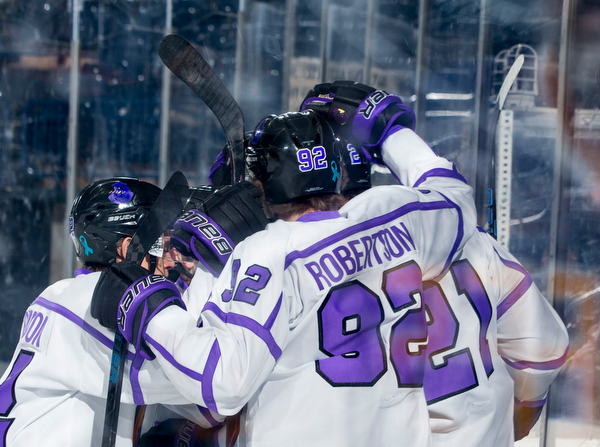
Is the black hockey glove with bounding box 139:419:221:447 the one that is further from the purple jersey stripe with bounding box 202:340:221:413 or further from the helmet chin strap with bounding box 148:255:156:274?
the purple jersey stripe with bounding box 202:340:221:413

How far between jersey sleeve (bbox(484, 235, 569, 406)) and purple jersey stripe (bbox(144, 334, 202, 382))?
90cm

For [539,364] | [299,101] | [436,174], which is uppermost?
[299,101]

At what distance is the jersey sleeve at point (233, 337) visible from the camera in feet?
3.42

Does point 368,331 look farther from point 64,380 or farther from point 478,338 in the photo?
point 64,380

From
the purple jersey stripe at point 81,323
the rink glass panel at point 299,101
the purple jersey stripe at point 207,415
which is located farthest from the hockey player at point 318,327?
the rink glass panel at point 299,101

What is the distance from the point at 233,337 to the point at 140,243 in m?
0.54

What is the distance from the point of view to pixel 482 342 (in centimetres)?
142

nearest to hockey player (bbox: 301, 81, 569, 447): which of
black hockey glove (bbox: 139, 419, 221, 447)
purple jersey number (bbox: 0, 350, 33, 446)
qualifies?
black hockey glove (bbox: 139, 419, 221, 447)

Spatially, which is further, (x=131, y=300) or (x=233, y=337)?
(x=131, y=300)

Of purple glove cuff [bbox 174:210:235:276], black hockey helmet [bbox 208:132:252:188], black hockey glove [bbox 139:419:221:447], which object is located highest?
black hockey helmet [bbox 208:132:252:188]

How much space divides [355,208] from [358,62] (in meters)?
2.49

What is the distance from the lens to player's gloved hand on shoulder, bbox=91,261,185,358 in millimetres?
1168

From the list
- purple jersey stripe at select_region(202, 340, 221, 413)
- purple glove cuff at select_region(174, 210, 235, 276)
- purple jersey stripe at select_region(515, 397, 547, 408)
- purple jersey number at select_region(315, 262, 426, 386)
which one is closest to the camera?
purple jersey stripe at select_region(202, 340, 221, 413)

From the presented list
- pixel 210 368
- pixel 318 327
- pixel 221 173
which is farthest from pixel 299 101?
pixel 210 368
